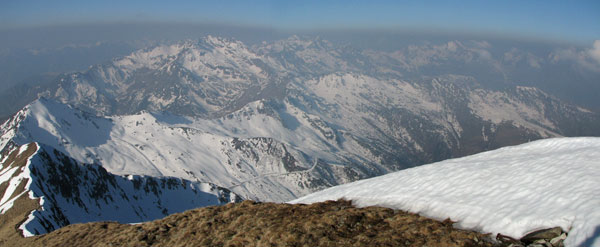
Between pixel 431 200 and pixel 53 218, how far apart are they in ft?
238

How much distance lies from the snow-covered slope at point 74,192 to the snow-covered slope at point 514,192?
49.9 metres

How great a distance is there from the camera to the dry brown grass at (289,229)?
13750mm

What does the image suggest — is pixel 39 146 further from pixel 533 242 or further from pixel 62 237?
pixel 533 242

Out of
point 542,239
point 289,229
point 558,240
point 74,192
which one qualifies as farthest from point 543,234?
point 74,192

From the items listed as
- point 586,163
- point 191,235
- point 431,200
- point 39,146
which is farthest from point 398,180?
point 39,146

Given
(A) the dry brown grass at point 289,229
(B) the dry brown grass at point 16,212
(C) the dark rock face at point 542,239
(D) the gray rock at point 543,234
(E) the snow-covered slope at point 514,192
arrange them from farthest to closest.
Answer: (B) the dry brown grass at point 16,212, (A) the dry brown grass at point 289,229, (E) the snow-covered slope at point 514,192, (D) the gray rock at point 543,234, (C) the dark rock face at point 542,239

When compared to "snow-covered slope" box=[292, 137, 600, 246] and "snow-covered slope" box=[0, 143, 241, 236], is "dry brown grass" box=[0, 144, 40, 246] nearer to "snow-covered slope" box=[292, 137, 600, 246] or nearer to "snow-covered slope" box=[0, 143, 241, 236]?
"snow-covered slope" box=[0, 143, 241, 236]

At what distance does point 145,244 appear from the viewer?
19.1 m

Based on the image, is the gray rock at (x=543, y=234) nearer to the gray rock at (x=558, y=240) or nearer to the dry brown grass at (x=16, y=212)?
the gray rock at (x=558, y=240)

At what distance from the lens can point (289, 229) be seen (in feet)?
52.4

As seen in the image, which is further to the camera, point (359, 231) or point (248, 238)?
point (248, 238)

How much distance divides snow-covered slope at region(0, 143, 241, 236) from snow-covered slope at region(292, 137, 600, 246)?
49.9 meters

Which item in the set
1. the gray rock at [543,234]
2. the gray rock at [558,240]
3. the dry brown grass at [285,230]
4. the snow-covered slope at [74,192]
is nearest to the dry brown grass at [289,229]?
the dry brown grass at [285,230]

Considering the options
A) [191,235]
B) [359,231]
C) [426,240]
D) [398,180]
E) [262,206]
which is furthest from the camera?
[398,180]
